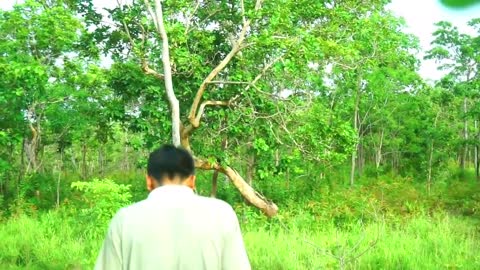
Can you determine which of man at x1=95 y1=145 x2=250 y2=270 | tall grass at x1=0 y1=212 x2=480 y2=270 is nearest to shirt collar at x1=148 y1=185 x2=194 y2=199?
man at x1=95 y1=145 x2=250 y2=270

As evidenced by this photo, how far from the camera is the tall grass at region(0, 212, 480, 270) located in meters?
6.13

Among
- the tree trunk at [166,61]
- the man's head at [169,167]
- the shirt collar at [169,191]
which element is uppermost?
the tree trunk at [166,61]

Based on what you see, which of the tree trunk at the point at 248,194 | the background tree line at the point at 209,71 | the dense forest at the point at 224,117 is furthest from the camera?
the tree trunk at the point at 248,194

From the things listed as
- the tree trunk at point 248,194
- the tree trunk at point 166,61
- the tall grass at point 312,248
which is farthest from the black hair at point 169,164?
the tree trunk at point 248,194

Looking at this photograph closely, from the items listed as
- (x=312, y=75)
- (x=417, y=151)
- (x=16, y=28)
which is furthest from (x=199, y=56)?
(x=417, y=151)

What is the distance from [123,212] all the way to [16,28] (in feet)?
38.7

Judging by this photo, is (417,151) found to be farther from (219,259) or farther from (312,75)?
(219,259)

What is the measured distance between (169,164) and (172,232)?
0.74ft

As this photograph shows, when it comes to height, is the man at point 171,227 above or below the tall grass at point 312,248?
above

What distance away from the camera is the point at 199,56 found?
9.79 metres

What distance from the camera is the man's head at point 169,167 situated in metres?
1.76

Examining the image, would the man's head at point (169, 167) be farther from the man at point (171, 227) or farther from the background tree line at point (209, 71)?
the background tree line at point (209, 71)

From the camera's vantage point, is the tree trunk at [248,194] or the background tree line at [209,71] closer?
the background tree line at [209,71]

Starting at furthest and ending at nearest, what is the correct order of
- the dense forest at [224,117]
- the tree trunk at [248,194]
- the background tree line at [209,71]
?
the tree trunk at [248,194] < the background tree line at [209,71] < the dense forest at [224,117]
